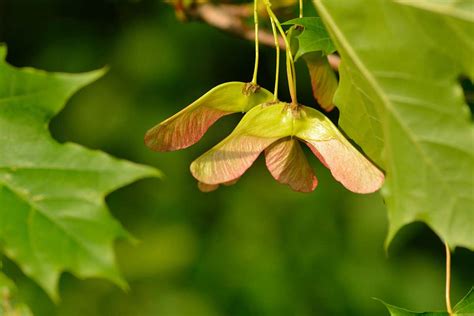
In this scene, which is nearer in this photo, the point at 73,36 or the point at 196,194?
the point at 196,194

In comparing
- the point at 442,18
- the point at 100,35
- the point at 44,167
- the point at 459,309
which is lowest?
the point at 100,35

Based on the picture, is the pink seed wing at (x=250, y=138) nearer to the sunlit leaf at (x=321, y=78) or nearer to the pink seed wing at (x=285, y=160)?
the pink seed wing at (x=285, y=160)

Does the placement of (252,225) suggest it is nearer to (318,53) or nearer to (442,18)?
(318,53)

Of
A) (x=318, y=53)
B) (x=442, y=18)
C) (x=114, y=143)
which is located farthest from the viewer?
(x=114, y=143)

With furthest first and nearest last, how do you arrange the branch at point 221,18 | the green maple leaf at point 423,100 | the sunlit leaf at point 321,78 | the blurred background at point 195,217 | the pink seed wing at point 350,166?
1. the blurred background at point 195,217
2. the branch at point 221,18
3. the sunlit leaf at point 321,78
4. the pink seed wing at point 350,166
5. the green maple leaf at point 423,100

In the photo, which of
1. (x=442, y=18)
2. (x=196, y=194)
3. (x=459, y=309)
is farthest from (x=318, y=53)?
(x=196, y=194)

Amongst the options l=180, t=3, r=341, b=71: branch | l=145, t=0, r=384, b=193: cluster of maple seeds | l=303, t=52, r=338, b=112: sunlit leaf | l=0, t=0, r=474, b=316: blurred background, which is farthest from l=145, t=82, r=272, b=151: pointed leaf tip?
l=0, t=0, r=474, b=316: blurred background

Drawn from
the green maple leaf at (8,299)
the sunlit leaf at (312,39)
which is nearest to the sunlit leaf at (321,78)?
the sunlit leaf at (312,39)

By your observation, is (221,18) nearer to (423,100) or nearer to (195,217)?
(423,100)
